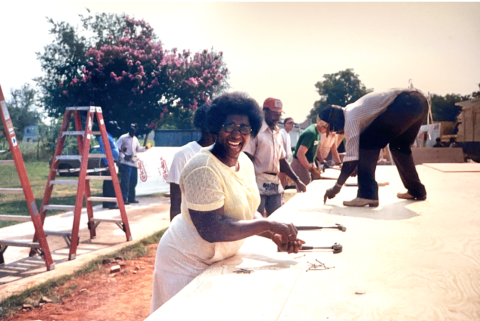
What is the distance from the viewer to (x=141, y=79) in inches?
551

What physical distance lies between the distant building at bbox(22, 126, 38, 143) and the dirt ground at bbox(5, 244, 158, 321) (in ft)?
65.8

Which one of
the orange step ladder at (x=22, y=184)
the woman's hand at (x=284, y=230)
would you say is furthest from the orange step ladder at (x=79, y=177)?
the woman's hand at (x=284, y=230)

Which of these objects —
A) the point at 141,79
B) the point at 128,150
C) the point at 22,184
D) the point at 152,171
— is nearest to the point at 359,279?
the point at 22,184

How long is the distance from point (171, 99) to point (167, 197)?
5.50 meters

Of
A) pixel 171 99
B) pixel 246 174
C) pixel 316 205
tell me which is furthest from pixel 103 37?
pixel 246 174

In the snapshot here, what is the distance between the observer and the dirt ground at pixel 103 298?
11.5 feet

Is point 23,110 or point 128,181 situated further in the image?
point 23,110

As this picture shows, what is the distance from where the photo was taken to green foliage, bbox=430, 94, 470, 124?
26.3 meters

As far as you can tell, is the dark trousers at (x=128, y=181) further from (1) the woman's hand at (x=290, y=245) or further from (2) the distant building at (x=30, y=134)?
(2) the distant building at (x=30, y=134)

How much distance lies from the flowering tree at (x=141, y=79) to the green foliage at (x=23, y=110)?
4707 mm

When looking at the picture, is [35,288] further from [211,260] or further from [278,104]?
[278,104]

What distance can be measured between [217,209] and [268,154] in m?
2.67

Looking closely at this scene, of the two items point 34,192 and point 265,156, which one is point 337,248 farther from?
point 34,192

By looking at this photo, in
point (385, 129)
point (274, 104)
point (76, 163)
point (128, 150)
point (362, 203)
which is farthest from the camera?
point (76, 163)
